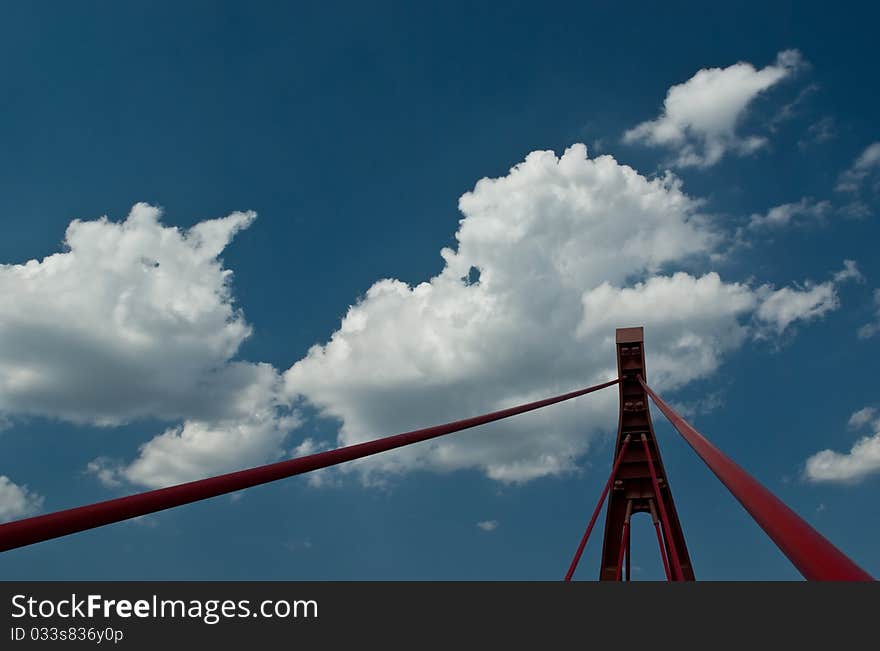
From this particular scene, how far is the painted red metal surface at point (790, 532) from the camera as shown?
201 centimetres

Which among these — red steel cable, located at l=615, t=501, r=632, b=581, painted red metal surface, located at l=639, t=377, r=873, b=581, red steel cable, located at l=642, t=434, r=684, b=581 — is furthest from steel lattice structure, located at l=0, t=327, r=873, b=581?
red steel cable, located at l=615, t=501, r=632, b=581

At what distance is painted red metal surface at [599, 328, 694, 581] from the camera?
55.3 feet

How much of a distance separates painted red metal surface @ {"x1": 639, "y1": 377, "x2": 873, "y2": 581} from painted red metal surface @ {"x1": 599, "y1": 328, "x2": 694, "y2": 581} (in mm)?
13667

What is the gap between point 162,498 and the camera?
133 inches

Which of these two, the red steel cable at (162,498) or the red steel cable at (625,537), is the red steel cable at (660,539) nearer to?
the red steel cable at (625,537)

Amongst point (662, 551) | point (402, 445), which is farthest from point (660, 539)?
point (402, 445)

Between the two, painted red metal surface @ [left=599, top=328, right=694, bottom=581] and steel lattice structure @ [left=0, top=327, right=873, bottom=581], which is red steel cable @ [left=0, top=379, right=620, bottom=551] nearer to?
steel lattice structure @ [left=0, top=327, right=873, bottom=581]

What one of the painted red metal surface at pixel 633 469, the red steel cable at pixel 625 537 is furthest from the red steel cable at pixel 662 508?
the red steel cable at pixel 625 537

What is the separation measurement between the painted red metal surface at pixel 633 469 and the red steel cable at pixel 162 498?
40.2 ft

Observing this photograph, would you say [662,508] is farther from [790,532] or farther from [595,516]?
[790,532]

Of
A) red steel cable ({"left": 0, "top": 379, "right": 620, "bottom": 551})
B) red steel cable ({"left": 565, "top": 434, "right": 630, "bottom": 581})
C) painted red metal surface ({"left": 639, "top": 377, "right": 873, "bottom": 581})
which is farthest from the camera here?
red steel cable ({"left": 565, "top": 434, "right": 630, "bottom": 581})
